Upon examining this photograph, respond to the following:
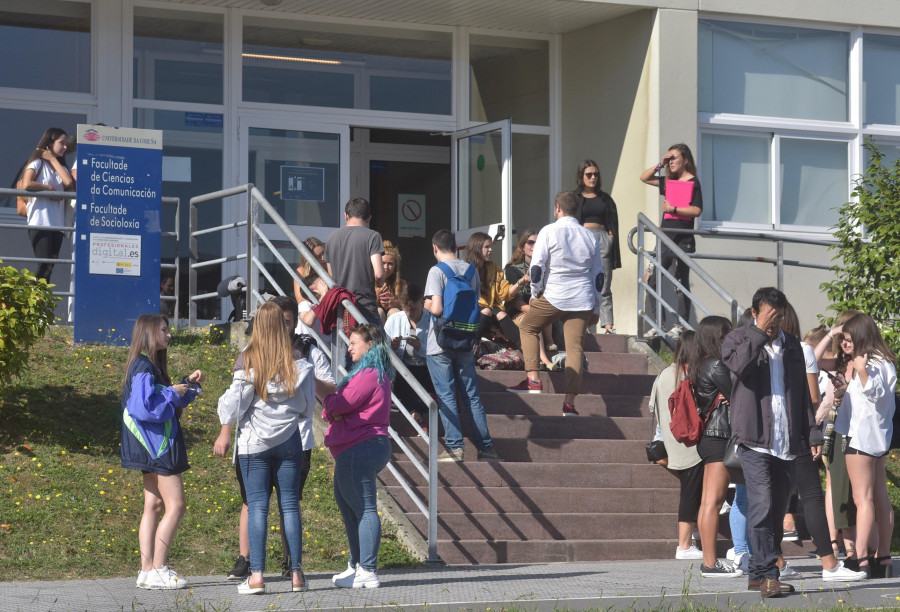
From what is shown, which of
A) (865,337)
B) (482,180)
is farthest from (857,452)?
(482,180)

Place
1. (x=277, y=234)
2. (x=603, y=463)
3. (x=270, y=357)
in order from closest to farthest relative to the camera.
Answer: (x=270, y=357)
(x=603, y=463)
(x=277, y=234)

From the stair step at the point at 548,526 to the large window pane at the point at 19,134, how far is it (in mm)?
7318

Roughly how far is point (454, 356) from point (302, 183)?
19.9ft

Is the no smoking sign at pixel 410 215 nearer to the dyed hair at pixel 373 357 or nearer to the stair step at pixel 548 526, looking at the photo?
the stair step at pixel 548 526

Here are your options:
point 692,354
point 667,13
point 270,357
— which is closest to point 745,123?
point 667,13

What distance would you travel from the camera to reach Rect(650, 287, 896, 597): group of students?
7.54m

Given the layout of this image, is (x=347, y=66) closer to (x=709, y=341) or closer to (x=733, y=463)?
(x=709, y=341)

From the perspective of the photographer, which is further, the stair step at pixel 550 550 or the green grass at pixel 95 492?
the stair step at pixel 550 550

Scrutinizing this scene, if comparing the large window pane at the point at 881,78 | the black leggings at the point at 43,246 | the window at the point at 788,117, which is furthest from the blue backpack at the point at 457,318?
the large window pane at the point at 881,78

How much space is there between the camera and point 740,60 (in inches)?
620

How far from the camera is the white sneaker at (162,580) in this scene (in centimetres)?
746

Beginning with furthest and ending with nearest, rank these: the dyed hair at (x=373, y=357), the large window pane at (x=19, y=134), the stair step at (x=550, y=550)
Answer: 1. the large window pane at (x=19, y=134)
2. the stair step at (x=550, y=550)
3. the dyed hair at (x=373, y=357)

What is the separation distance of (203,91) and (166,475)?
27.5 feet

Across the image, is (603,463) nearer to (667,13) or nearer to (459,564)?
(459,564)
